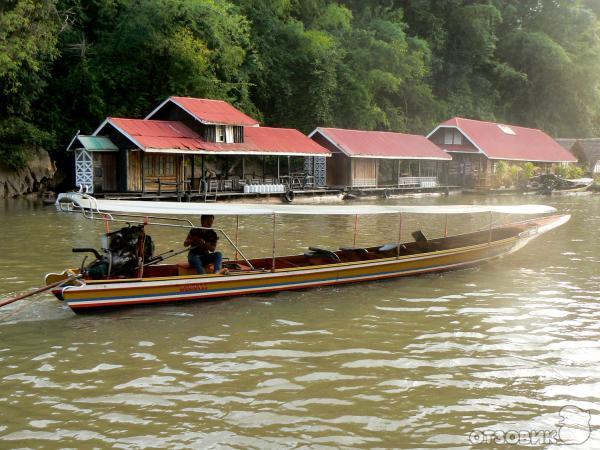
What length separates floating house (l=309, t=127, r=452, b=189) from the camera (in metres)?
37.0

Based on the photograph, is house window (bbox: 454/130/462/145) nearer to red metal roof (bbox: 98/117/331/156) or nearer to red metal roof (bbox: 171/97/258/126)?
red metal roof (bbox: 98/117/331/156)

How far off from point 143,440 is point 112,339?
9.69ft

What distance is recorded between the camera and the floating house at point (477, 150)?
44.7 meters

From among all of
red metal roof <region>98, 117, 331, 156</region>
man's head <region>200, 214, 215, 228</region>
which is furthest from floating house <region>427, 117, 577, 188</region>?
man's head <region>200, 214, 215, 228</region>

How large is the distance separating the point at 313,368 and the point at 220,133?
2364 cm

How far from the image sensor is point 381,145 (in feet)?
128

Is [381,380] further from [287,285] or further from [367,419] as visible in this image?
[287,285]

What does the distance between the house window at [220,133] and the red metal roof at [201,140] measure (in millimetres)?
377

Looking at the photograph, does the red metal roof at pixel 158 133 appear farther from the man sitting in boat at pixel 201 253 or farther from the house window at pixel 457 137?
the house window at pixel 457 137

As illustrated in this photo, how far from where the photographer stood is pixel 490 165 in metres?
46.2

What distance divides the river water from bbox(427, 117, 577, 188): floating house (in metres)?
33.4

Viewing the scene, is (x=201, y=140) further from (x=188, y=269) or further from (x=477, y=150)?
(x=477, y=150)

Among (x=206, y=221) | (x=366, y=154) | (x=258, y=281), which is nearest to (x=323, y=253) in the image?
(x=258, y=281)

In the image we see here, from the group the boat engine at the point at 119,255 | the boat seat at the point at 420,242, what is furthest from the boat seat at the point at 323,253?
the boat engine at the point at 119,255
